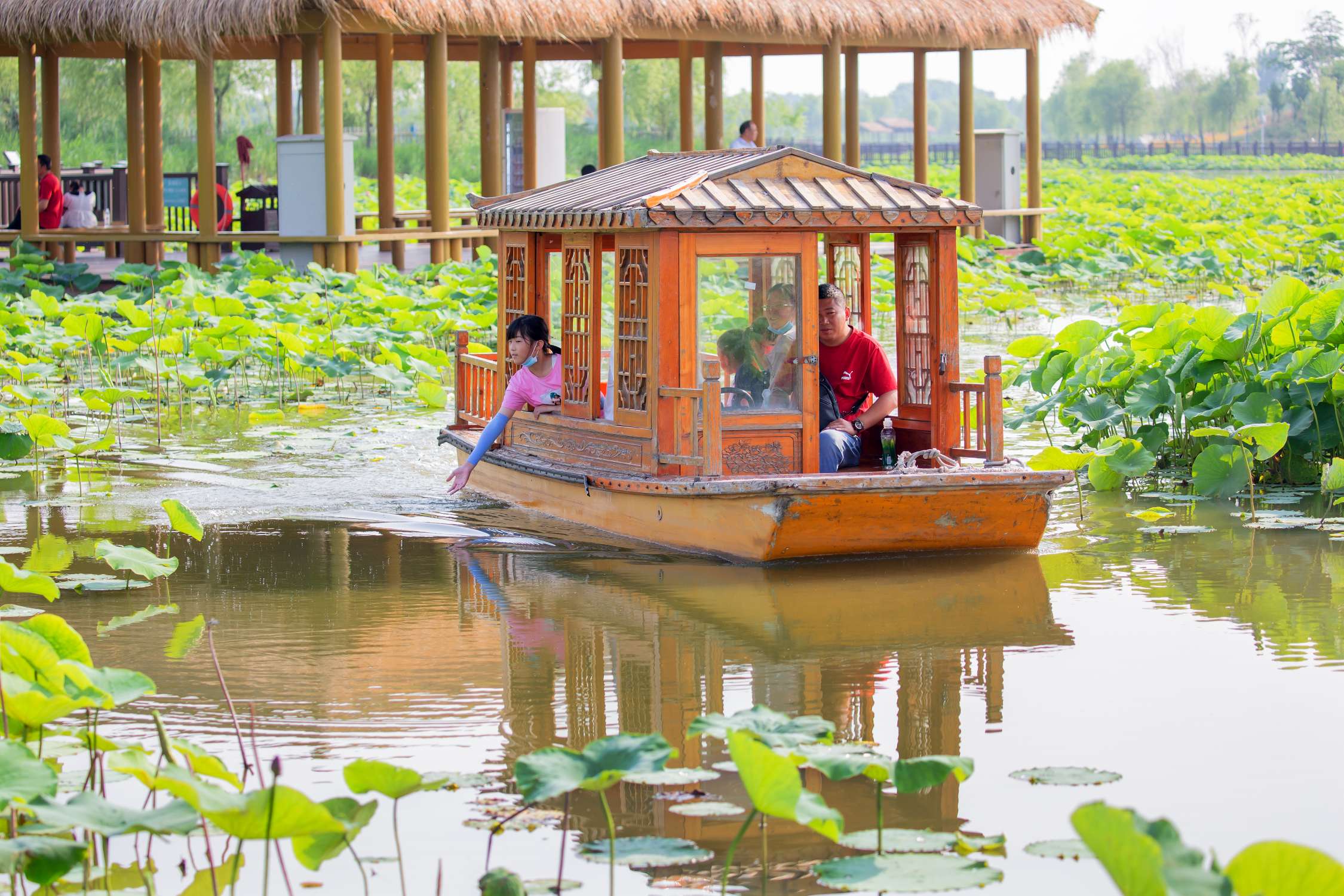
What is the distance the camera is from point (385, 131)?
19.1m

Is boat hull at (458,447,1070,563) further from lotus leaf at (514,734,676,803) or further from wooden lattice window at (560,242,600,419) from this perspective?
lotus leaf at (514,734,676,803)

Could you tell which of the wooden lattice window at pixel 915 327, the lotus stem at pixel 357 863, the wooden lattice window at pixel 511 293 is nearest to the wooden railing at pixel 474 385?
the wooden lattice window at pixel 511 293

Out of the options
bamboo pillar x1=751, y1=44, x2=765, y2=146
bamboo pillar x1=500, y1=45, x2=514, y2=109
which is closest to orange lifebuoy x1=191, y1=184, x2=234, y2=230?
bamboo pillar x1=500, y1=45, x2=514, y2=109

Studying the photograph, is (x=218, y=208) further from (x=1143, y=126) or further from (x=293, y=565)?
(x=1143, y=126)

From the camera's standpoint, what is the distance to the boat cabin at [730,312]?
282 inches

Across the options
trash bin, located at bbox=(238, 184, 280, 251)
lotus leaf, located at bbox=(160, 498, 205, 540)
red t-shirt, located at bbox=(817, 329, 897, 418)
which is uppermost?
trash bin, located at bbox=(238, 184, 280, 251)

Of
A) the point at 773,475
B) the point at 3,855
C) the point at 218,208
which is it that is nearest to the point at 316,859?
the point at 3,855

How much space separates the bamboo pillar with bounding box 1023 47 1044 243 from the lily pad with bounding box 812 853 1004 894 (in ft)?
60.1

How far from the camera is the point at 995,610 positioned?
6523 mm

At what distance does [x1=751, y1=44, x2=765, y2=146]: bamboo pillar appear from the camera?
848 inches

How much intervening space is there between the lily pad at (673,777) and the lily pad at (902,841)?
16.1 inches

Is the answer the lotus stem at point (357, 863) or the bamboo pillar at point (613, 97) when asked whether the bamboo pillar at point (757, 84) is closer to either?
the bamboo pillar at point (613, 97)

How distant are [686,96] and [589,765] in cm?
1834

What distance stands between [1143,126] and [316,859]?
111 m
